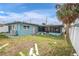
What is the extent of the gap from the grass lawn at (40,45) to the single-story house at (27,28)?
0.16 feet

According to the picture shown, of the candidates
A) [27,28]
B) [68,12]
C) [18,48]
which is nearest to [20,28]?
[27,28]

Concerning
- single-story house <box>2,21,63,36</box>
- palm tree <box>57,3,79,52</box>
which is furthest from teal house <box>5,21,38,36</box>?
palm tree <box>57,3,79,52</box>

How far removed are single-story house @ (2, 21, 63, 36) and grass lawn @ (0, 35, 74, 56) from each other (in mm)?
49

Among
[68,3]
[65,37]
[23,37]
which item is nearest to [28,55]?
[23,37]

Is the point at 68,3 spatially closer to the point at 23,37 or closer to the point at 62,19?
the point at 62,19

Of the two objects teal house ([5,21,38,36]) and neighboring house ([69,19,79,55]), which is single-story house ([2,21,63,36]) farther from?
neighboring house ([69,19,79,55])

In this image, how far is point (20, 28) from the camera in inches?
135

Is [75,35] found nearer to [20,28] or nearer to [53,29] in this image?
[53,29]

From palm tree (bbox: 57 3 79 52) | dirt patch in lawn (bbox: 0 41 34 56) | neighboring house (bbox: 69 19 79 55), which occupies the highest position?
palm tree (bbox: 57 3 79 52)

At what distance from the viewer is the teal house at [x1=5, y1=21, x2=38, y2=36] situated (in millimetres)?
3416

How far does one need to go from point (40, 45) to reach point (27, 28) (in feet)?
0.68

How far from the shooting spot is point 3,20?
3412 mm

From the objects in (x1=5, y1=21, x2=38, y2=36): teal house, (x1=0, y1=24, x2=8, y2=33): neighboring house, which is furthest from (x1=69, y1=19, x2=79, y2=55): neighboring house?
(x1=0, y1=24, x2=8, y2=33): neighboring house

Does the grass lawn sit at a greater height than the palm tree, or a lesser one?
lesser
